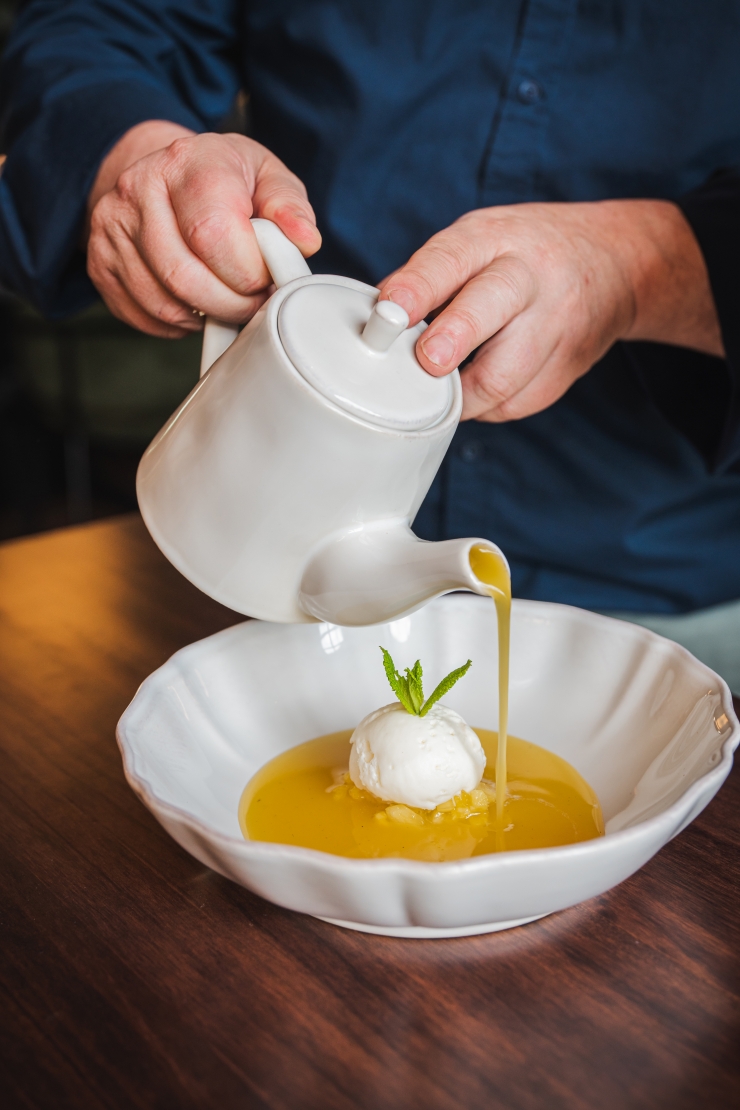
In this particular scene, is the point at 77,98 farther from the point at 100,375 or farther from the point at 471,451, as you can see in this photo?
the point at 100,375

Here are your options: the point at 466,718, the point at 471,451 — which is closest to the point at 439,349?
the point at 466,718

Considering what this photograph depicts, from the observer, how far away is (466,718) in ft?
3.21

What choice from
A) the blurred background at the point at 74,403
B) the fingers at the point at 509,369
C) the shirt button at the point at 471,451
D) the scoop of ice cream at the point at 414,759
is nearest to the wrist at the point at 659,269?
the fingers at the point at 509,369

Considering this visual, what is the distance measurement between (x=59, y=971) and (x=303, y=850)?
199 mm

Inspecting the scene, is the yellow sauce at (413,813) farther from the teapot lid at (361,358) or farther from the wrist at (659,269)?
the wrist at (659,269)

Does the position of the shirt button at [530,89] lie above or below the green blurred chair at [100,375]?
above

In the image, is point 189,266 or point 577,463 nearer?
point 189,266

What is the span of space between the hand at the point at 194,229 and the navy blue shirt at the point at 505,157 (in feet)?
0.78

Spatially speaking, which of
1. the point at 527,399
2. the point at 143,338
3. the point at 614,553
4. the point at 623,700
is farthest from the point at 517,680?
the point at 143,338

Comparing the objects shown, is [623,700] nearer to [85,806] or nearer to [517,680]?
[517,680]

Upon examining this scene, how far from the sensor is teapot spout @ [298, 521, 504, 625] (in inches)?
26.7

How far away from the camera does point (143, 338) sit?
12.0 ft

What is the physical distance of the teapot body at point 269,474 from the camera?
0.68 meters

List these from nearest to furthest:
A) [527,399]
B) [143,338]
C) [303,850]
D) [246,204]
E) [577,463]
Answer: [303,850] → [246,204] → [527,399] → [577,463] → [143,338]
